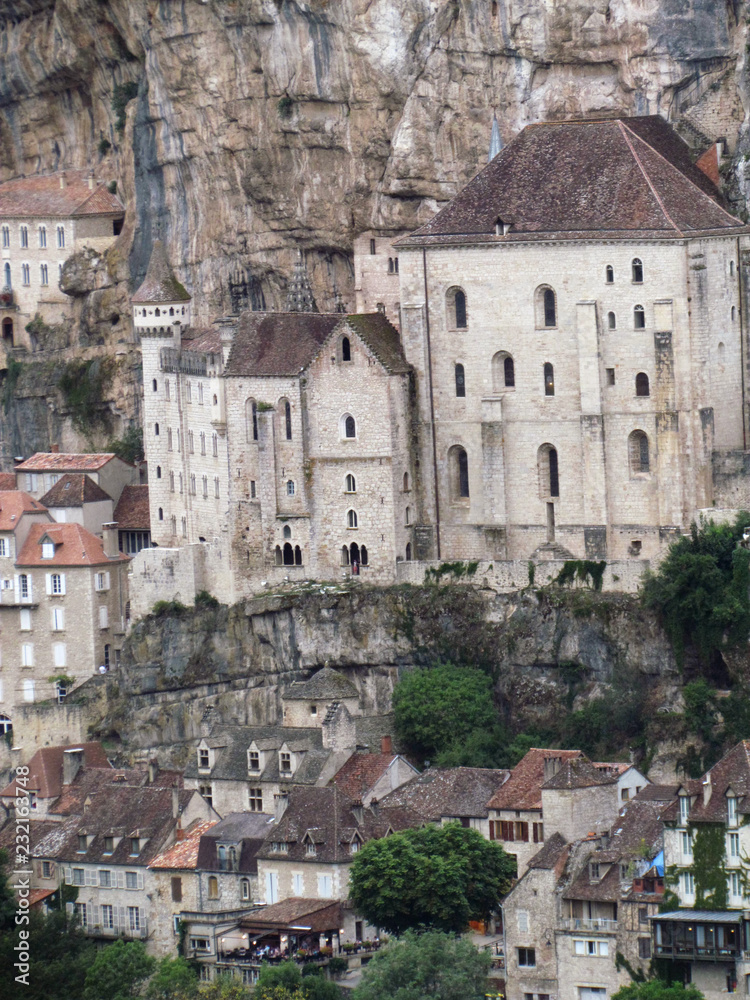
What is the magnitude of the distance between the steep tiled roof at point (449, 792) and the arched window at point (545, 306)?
18290mm

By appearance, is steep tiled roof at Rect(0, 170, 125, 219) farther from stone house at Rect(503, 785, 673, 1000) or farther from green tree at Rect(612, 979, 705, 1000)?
green tree at Rect(612, 979, 705, 1000)

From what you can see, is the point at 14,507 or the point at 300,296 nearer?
the point at 300,296

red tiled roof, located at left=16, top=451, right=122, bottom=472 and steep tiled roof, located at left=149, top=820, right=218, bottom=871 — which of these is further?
red tiled roof, located at left=16, top=451, right=122, bottom=472

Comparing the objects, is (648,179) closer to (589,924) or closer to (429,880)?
(429,880)

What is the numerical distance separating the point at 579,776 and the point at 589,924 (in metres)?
7.91

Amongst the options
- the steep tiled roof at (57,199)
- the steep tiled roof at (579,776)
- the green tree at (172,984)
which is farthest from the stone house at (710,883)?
the steep tiled roof at (57,199)

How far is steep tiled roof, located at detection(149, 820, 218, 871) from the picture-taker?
463 ft

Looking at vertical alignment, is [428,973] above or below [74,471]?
below

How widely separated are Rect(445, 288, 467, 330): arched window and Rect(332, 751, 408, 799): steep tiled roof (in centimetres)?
1764

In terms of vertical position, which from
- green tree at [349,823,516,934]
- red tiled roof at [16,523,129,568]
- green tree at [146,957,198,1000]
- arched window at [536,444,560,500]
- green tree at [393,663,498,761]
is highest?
arched window at [536,444,560,500]

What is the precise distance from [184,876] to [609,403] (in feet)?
79.7

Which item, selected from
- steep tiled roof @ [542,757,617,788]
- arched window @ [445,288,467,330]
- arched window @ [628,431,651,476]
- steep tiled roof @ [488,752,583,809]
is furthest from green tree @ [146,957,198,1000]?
arched window @ [445,288,467,330]

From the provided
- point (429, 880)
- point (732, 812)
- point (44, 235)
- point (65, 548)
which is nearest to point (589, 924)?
point (732, 812)

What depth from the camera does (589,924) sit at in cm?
13012
